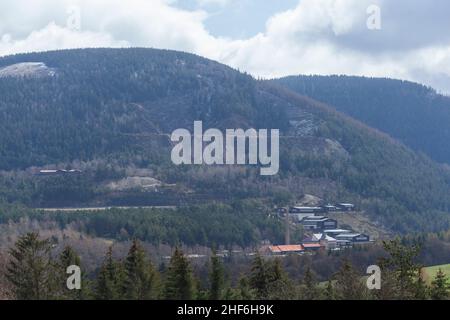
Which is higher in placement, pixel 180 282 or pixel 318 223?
pixel 180 282

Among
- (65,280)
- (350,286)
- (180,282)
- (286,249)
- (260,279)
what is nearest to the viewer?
(350,286)

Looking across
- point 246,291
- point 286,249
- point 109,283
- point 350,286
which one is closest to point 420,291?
point 350,286

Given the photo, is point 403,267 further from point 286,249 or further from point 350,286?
point 286,249

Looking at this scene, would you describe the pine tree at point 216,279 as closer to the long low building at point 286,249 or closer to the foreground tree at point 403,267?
the foreground tree at point 403,267

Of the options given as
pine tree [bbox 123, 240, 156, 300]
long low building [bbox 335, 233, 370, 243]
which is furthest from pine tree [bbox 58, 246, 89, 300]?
long low building [bbox 335, 233, 370, 243]

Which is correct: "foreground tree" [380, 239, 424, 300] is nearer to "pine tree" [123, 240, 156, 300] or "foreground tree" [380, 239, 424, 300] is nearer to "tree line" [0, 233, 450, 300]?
"tree line" [0, 233, 450, 300]

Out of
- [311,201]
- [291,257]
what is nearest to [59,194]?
Answer: [311,201]
